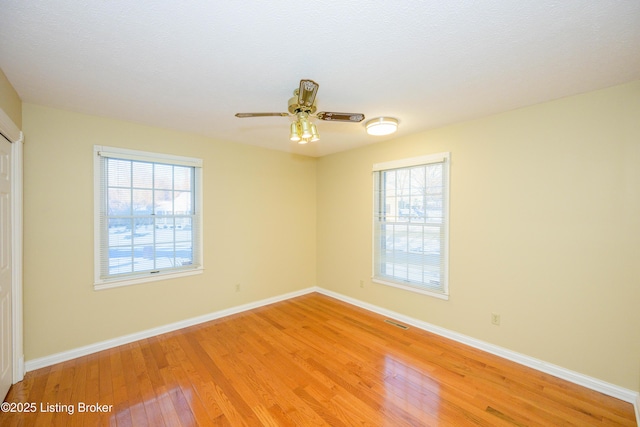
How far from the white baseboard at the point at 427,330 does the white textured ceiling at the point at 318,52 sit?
2446 mm

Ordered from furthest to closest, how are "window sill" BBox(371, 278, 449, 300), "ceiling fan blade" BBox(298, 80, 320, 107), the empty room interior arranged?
"window sill" BBox(371, 278, 449, 300), "ceiling fan blade" BBox(298, 80, 320, 107), the empty room interior

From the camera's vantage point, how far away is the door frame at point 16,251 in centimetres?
228

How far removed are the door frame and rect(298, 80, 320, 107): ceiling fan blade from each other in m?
2.41

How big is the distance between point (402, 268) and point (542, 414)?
6.35 ft

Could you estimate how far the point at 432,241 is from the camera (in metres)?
3.37

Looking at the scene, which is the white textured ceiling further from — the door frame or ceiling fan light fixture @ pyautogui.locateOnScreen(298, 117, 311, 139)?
the door frame

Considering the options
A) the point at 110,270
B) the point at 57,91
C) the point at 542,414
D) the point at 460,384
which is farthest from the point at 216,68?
the point at 542,414

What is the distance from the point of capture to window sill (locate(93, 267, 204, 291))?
115 inches

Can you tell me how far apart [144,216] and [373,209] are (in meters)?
3.02

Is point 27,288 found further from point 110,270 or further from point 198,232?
point 198,232

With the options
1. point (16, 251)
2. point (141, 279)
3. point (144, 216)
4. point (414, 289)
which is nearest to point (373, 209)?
point (414, 289)

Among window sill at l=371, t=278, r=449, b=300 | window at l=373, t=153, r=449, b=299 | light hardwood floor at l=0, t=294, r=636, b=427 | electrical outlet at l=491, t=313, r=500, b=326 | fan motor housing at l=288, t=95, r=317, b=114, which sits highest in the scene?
fan motor housing at l=288, t=95, r=317, b=114

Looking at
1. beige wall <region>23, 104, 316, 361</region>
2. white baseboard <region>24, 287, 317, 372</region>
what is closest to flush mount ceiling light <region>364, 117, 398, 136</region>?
beige wall <region>23, 104, 316, 361</region>

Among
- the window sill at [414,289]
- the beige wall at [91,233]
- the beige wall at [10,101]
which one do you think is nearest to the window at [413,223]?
the window sill at [414,289]
